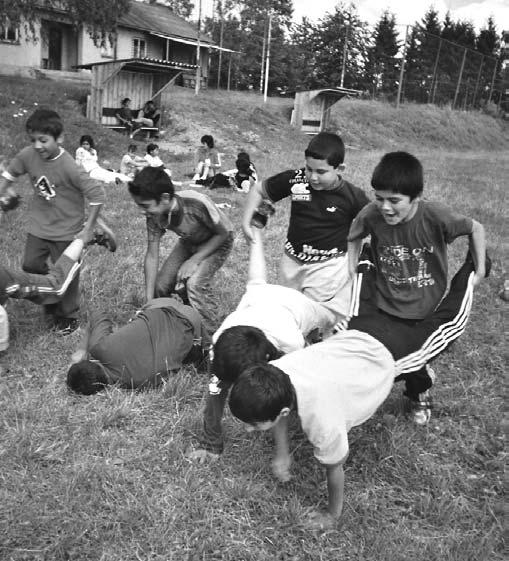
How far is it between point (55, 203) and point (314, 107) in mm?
24948

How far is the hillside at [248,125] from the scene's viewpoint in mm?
16312

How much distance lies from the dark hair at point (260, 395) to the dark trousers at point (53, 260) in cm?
255

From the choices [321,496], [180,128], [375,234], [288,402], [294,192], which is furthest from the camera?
[180,128]

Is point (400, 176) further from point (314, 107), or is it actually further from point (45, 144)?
point (314, 107)

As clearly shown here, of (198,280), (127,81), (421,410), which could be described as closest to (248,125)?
(127,81)

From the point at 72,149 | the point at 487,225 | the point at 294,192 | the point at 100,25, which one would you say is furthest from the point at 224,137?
the point at 294,192

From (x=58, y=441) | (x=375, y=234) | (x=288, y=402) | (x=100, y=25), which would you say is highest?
(x=100, y=25)

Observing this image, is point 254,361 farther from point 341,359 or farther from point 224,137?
point 224,137

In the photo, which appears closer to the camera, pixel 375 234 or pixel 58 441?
pixel 58 441

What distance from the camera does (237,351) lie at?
2.66 metres

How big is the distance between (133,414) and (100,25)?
20.0 m

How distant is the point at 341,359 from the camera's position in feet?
8.68

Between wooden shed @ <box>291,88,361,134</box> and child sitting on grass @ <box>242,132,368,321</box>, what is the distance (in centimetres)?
2283

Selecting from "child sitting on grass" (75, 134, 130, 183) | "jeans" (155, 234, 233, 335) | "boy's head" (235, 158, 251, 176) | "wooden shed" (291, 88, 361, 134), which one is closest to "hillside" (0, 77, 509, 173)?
"wooden shed" (291, 88, 361, 134)
